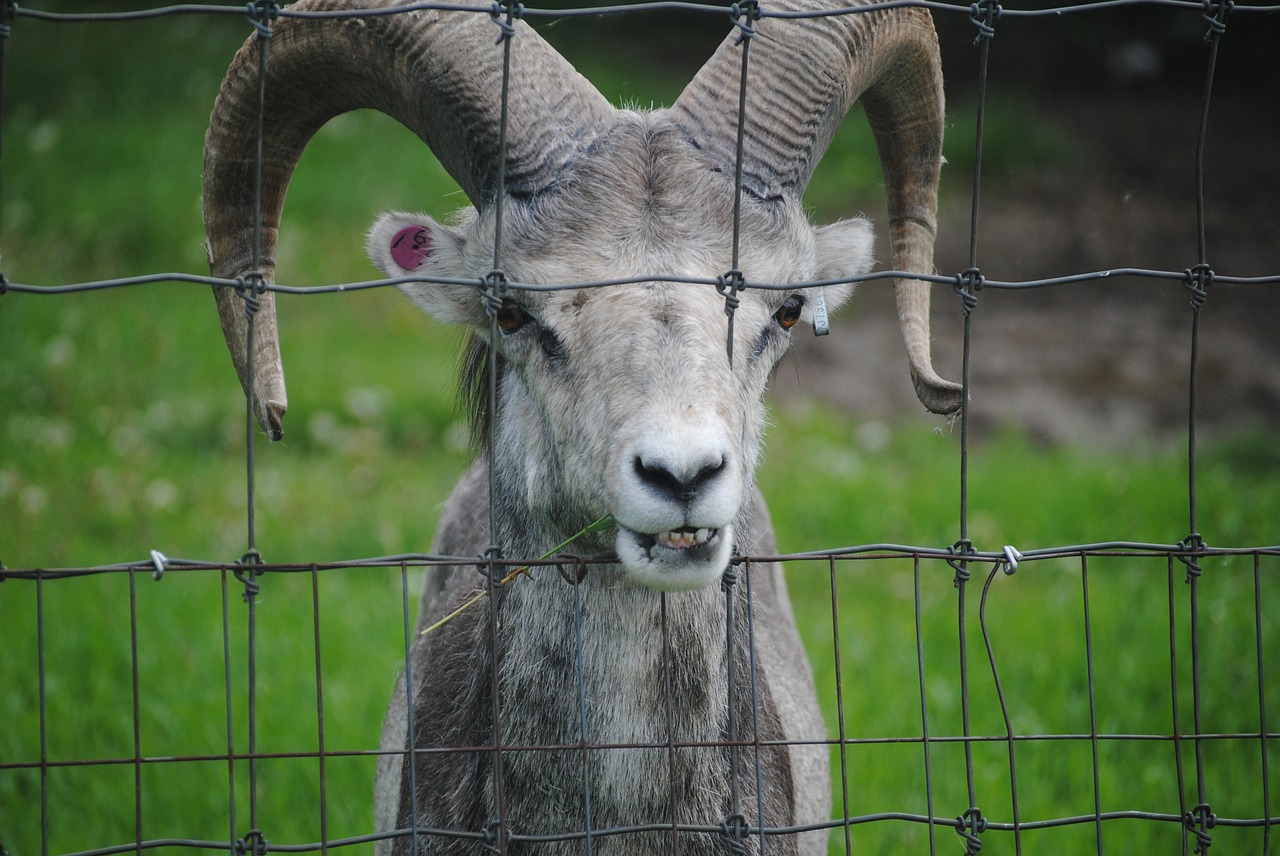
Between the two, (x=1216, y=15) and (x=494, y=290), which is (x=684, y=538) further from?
(x=1216, y=15)

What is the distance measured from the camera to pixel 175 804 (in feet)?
16.2

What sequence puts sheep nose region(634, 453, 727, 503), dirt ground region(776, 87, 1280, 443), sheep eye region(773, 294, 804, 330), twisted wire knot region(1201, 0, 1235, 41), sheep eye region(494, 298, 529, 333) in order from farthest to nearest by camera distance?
dirt ground region(776, 87, 1280, 443) < sheep eye region(773, 294, 804, 330) < sheep eye region(494, 298, 529, 333) < twisted wire knot region(1201, 0, 1235, 41) < sheep nose region(634, 453, 727, 503)

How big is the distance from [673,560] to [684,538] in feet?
0.19

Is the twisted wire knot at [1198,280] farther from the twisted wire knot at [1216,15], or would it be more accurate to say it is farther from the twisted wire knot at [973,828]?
the twisted wire knot at [973,828]

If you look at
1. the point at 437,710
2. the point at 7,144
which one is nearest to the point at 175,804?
the point at 437,710

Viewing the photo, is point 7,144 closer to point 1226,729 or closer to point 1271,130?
point 1226,729

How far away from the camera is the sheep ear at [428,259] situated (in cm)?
328

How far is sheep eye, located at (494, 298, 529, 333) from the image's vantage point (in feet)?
9.59

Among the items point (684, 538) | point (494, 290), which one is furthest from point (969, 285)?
point (494, 290)

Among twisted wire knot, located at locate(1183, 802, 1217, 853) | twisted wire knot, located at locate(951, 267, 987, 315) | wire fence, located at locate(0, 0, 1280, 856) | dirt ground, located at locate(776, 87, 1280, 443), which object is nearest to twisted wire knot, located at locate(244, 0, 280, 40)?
wire fence, located at locate(0, 0, 1280, 856)

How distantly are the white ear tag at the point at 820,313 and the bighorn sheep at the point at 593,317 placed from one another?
5 centimetres

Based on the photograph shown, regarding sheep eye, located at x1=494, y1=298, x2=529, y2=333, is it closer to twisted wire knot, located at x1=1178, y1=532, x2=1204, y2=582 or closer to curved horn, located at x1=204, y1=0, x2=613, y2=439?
curved horn, located at x1=204, y1=0, x2=613, y2=439

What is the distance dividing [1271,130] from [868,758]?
13.6m

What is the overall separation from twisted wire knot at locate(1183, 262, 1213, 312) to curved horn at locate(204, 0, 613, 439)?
4.97ft
